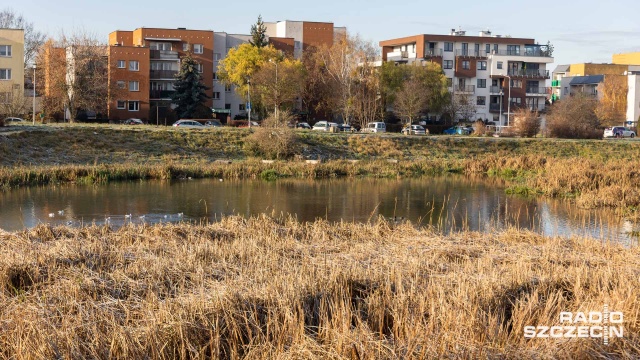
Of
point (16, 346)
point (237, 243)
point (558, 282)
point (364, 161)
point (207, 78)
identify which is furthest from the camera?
point (207, 78)

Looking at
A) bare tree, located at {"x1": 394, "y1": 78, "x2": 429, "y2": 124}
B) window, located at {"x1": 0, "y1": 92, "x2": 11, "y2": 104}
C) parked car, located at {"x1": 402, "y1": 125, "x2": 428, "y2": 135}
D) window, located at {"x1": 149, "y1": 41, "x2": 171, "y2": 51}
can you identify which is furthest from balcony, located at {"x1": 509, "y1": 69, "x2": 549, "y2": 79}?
window, located at {"x1": 0, "y1": 92, "x2": 11, "y2": 104}

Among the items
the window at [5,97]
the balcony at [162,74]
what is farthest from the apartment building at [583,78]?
the window at [5,97]

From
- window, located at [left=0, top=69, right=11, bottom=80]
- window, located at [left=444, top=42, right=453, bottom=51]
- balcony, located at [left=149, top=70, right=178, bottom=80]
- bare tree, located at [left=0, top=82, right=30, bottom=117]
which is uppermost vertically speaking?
window, located at [left=444, top=42, right=453, bottom=51]

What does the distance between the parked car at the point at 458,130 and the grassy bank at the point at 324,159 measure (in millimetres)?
18734

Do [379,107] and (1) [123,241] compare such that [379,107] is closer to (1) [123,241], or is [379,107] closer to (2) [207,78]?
(2) [207,78]

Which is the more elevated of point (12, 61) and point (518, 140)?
point (12, 61)

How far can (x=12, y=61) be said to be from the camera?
72.6m

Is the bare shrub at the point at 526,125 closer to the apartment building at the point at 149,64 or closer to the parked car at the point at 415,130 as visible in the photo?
the parked car at the point at 415,130

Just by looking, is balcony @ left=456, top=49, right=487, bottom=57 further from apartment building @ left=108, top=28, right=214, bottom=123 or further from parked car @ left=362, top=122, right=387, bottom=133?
apartment building @ left=108, top=28, right=214, bottom=123

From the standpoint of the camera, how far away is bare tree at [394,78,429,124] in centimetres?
7150

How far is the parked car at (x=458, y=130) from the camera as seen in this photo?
7288cm

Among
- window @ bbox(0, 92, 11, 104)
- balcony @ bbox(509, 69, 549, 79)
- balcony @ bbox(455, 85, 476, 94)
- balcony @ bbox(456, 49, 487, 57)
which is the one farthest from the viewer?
balcony @ bbox(509, 69, 549, 79)

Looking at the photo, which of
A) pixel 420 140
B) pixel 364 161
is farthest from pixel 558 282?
pixel 420 140

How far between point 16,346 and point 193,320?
173 cm
